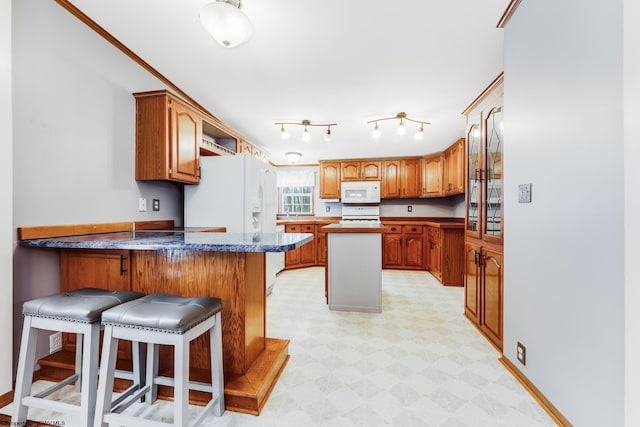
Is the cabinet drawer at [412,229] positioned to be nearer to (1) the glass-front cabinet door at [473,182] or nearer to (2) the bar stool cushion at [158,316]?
(1) the glass-front cabinet door at [473,182]

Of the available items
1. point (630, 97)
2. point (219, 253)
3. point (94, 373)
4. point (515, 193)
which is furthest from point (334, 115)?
point (94, 373)

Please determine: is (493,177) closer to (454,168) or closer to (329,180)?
(454,168)

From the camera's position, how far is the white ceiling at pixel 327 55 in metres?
1.61

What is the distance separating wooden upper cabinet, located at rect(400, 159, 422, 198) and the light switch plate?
11.9 ft

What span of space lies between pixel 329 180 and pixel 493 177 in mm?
3591

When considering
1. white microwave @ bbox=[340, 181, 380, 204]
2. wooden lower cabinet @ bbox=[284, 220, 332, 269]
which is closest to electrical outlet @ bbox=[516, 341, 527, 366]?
wooden lower cabinet @ bbox=[284, 220, 332, 269]

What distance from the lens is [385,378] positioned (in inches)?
63.7

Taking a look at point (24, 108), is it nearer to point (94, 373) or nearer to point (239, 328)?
point (94, 373)

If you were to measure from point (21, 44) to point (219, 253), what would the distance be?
1.64m

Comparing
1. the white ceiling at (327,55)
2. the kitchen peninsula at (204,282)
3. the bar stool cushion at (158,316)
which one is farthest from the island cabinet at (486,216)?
the bar stool cushion at (158,316)

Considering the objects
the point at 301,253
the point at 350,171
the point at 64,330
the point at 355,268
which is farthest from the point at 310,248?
the point at 64,330

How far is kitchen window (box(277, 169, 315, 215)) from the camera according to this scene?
5.88 metres

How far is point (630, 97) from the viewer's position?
3.00 ft

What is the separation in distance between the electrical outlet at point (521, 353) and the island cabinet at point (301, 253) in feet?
11.8
